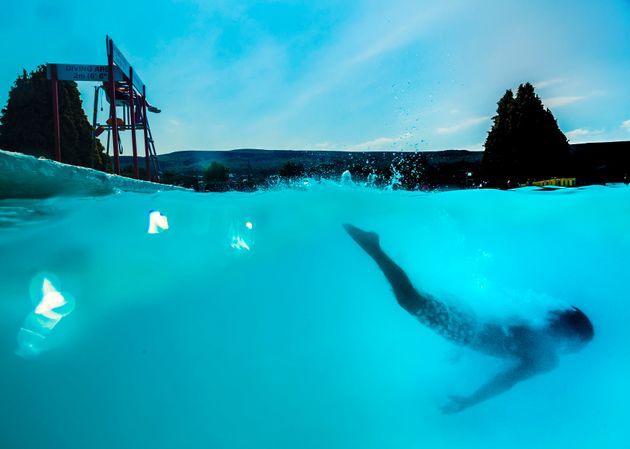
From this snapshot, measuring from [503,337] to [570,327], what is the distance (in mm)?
1046

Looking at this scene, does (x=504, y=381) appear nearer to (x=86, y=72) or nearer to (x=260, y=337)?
(x=260, y=337)

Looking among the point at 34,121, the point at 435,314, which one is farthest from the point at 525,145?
the point at 34,121

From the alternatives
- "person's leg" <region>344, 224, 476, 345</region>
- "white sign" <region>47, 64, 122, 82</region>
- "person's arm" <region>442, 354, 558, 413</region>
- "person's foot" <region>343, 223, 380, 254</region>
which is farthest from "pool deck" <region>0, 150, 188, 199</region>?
"white sign" <region>47, 64, 122, 82</region>

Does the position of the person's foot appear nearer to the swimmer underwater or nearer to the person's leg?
the person's leg

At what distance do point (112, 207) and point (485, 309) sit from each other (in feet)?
19.4

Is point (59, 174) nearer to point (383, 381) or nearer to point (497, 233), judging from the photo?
point (383, 381)

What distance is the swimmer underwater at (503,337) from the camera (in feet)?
14.4

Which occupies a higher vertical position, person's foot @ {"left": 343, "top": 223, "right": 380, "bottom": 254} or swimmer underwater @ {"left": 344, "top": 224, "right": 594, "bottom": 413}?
person's foot @ {"left": 343, "top": 223, "right": 380, "bottom": 254}

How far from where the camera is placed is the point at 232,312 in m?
5.04

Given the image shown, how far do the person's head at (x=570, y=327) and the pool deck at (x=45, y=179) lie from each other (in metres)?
6.65

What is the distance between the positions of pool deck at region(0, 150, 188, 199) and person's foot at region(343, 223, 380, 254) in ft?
14.6

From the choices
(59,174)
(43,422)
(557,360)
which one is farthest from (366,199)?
(43,422)

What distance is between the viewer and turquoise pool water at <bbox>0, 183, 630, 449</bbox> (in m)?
3.60

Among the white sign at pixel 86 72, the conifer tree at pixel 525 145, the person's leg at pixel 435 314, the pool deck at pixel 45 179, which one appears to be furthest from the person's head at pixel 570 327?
the conifer tree at pixel 525 145
